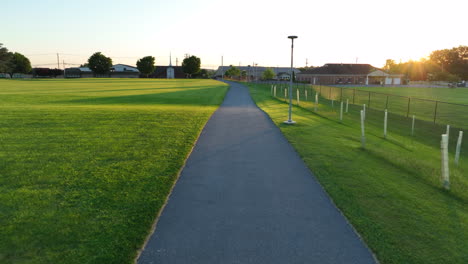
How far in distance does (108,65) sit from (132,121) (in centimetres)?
12088

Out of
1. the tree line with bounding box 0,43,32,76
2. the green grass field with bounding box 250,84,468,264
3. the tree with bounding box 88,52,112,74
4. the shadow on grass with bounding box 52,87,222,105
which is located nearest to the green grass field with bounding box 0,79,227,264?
the green grass field with bounding box 250,84,468,264

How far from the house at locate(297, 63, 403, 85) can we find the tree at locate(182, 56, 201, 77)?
5769cm

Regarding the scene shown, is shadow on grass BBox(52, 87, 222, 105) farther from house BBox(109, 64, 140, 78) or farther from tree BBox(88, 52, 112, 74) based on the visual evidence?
house BBox(109, 64, 140, 78)

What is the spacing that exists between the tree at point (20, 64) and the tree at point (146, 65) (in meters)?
40.5

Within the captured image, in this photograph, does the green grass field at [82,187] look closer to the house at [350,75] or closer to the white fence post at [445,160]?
the white fence post at [445,160]

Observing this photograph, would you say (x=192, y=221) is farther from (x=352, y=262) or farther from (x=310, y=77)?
(x=310, y=77)

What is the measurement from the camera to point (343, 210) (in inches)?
219

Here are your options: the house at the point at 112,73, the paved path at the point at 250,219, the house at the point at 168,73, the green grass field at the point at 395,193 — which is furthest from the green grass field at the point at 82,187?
the house at the point at 168,73

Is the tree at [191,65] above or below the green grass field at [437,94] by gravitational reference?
above

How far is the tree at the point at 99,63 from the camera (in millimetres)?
120625

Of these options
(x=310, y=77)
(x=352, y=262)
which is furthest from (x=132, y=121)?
(x=310, y=77)

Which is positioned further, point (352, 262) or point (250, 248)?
point (250, 248)

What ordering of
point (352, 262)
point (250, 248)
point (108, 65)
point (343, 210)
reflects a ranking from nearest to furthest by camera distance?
point (352, 262), point (250, 248), point (343, 210), point (108, 65)

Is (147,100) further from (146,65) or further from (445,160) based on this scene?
(146,65)
